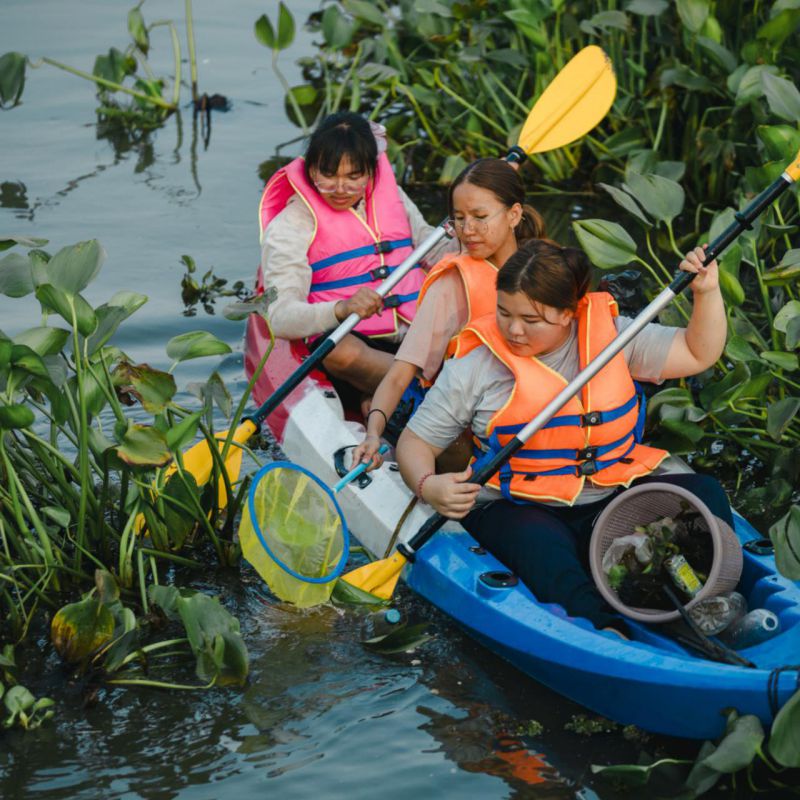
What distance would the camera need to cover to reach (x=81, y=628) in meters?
3.03

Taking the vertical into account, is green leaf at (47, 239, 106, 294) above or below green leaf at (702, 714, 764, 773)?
above

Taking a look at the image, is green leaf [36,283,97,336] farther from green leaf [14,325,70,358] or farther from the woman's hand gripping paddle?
the woman's hand gripping paddle

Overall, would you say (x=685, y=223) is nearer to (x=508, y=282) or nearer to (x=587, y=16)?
(x=587, y=16)

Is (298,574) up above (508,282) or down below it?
below

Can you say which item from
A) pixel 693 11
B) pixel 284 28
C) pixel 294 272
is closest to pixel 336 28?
pixel 284 28

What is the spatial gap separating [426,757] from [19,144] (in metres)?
4.83

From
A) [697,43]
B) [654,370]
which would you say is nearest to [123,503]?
[654,370]

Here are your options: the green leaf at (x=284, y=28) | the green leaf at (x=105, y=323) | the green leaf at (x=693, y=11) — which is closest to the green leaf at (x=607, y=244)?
the green leaf at (x=105, y=323)

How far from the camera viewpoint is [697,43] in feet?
16.7

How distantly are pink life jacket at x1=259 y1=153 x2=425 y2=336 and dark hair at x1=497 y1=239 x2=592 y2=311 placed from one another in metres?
1.03

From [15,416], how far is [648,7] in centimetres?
320

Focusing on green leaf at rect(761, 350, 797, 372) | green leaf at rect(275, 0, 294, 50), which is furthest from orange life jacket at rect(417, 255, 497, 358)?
green leaf at rect(275, 0, 294, 50)

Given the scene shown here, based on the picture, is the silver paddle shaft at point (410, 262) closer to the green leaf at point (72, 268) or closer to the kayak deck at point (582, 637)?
the kayak deck at point (582, 637)

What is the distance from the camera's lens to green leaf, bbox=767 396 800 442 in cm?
349
